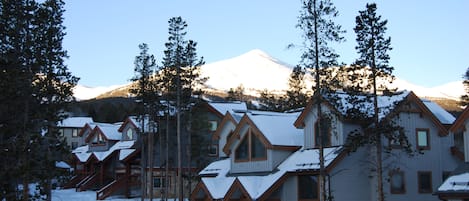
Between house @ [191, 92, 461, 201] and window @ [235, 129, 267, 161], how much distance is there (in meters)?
0.06

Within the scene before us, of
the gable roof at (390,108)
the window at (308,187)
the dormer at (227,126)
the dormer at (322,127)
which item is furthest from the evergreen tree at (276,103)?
the window at (308,187)

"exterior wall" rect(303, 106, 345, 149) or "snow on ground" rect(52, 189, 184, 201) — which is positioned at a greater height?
"exterior wall" rect(303, 106, 345, 149)

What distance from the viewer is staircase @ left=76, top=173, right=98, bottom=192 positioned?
2328 inches

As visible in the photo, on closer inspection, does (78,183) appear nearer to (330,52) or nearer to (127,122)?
(127,122)

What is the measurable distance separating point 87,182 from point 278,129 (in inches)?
1176

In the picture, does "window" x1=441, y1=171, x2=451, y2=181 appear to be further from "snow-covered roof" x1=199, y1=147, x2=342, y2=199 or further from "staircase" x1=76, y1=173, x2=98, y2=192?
"staircase" x1=76, y1=173, x2=98, y2=192

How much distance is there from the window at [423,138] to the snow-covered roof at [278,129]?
6708 millimetres

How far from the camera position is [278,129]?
36094mm

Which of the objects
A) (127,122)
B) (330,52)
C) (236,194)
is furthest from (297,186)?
(127,122)

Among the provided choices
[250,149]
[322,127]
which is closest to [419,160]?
[322,127]

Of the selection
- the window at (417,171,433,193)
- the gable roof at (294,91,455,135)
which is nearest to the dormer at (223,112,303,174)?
the gable roof at (294,91,455,135)

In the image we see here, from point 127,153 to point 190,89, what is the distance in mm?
16237

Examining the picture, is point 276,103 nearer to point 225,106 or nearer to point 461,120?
point 225,106

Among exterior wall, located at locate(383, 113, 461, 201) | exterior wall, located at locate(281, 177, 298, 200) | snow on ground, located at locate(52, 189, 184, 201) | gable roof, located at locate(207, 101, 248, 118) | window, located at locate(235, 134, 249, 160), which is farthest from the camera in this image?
gable roof, located at locate(207, 101, 248, 118)
